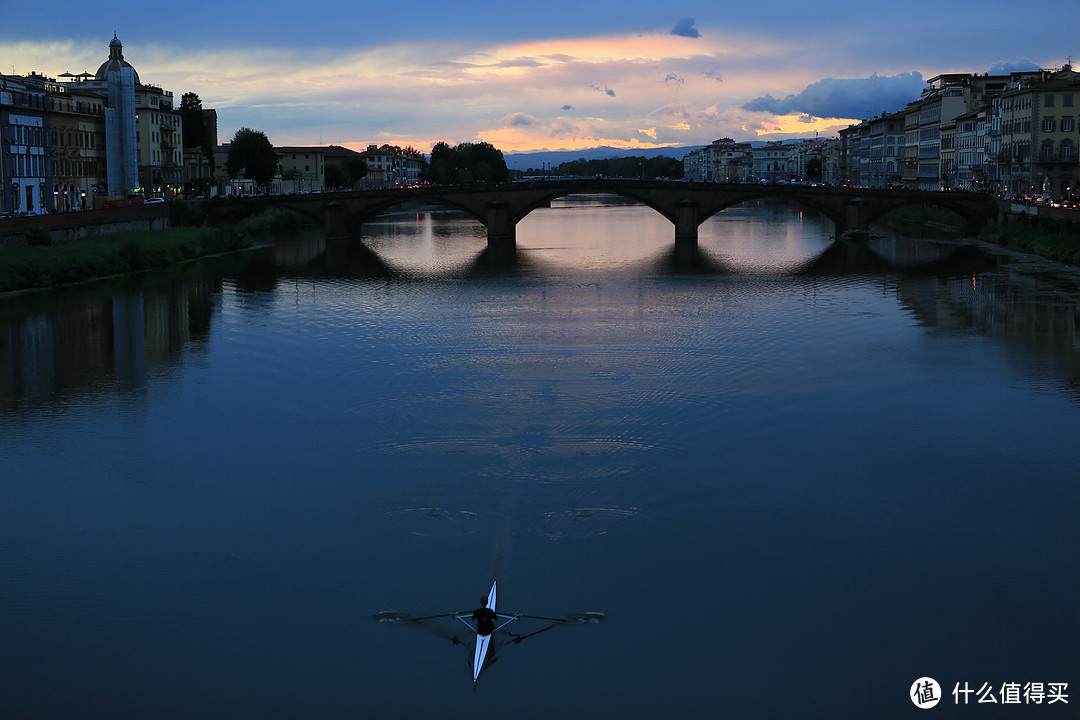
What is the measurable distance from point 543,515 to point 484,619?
345cm

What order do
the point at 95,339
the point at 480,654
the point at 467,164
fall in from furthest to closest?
1. the point at 467,164
2. the point at 95,339
3. the point at 480,654

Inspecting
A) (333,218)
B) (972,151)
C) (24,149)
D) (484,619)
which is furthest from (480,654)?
(972,151)

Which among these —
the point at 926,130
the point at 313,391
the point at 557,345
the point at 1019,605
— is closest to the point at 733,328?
the point at 557,345

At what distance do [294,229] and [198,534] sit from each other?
58.8 meters

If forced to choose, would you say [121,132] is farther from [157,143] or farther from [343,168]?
[343,168]

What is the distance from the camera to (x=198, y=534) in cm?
1453

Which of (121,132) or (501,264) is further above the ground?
(121,132)

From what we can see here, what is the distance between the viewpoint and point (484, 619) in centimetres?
1162

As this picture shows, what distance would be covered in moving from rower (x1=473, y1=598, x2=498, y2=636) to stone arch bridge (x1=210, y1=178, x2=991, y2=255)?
47.6 metres

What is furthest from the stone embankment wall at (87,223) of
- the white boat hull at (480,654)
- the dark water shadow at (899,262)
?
the white boat hull at (480,654)

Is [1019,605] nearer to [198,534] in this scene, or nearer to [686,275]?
[198,534]

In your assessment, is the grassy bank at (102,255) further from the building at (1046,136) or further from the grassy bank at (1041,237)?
the building at (1046,136)

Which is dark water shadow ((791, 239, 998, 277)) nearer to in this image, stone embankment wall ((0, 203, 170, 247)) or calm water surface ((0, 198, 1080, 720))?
calm water surface ((0, 198, 1080, 720))

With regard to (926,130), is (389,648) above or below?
below
